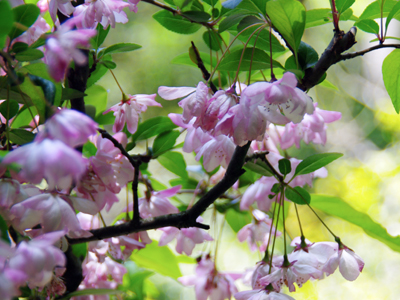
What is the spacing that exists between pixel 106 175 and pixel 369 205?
132 inches

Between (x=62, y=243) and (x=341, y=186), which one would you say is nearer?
(x=62, y=243)

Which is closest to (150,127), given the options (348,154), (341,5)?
(341,5)

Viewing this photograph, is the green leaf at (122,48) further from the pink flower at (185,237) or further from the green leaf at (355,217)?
the green leaf at (355,217)

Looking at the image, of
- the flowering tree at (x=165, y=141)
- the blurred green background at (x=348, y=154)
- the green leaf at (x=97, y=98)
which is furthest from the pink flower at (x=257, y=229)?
the blurred green background at (x=348, y=154)

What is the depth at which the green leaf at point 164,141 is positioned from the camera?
2.15 ft

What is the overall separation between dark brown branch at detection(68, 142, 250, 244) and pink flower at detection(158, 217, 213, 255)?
0.13 metres

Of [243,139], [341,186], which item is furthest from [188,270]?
[243,139]

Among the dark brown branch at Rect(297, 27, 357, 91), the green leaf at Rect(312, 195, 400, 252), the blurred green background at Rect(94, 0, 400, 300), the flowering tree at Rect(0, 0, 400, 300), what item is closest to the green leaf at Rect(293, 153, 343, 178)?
the flowering tree at Rect(0, 0, 400, 300)

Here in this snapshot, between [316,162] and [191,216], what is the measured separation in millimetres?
190

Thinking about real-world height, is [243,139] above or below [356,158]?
above

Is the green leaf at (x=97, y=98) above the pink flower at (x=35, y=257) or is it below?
below

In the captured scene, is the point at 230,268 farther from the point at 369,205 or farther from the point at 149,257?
the point at 149,257

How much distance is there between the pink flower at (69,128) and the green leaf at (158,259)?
629 mm

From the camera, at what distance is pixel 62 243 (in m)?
0.42
